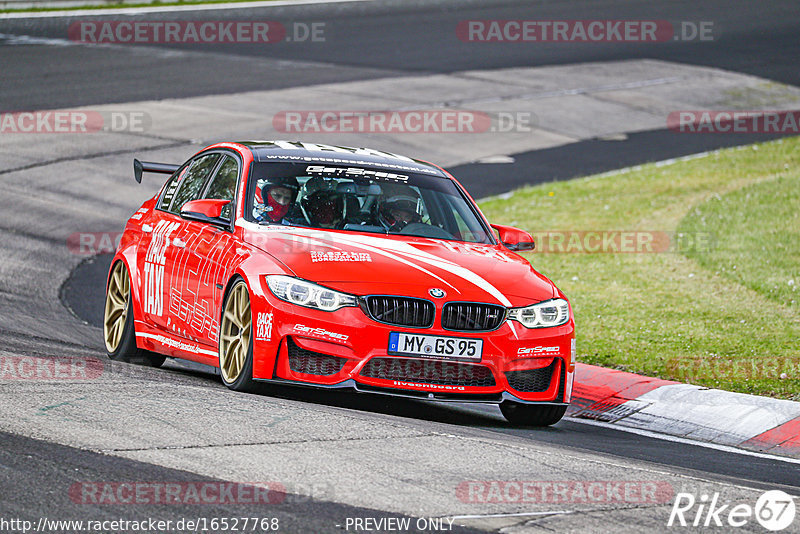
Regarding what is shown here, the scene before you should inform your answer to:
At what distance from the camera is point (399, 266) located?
8023mm

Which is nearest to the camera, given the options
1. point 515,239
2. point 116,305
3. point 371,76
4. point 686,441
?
point 686,441

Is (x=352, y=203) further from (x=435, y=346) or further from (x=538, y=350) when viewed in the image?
(x=538, y=350)

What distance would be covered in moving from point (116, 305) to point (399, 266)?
3195 millimetres

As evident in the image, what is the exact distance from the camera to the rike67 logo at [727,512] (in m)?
5.61

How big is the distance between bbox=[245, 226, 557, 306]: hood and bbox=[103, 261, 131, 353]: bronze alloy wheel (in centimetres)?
200

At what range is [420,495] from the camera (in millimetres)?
5723

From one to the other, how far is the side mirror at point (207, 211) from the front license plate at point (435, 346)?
1673 mm

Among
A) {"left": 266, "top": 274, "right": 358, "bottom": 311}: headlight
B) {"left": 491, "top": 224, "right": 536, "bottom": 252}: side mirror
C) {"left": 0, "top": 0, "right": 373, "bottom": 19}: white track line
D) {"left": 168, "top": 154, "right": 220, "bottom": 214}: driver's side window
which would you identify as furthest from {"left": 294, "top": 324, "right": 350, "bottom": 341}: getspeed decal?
{"left": 0, "top": 0, "right": 373, "bottom": 19}: white track line

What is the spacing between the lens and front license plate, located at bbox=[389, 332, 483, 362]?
7.75m

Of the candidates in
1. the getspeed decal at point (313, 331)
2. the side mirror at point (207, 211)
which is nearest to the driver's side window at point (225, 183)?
the side mirror at point (207, 211)

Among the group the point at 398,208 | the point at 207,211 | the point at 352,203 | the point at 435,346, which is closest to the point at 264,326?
the point at 435,346

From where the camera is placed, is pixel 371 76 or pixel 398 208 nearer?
pixel 398 208

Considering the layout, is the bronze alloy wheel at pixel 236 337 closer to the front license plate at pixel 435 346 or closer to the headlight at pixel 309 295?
the headlight at pixel 309 295

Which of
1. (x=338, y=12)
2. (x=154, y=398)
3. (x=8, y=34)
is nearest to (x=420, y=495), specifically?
(x=154, y=398)
